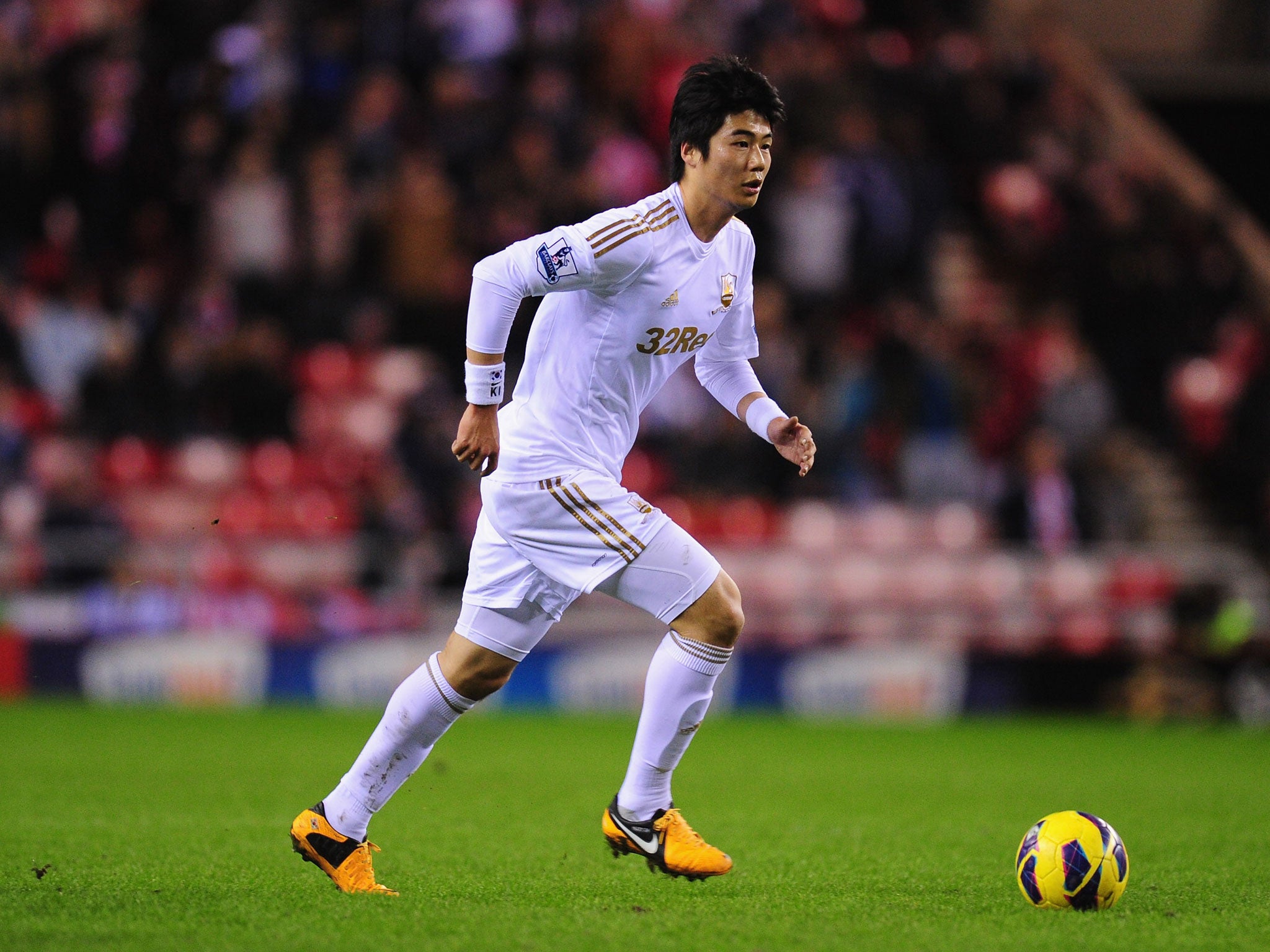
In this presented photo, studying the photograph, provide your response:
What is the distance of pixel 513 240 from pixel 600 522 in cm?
1041

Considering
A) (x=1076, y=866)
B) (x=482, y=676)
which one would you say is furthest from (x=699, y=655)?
(x=1076, y=866)

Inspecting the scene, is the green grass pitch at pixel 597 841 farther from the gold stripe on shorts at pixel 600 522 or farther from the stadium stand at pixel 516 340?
the stadium stand at pixel 516 340

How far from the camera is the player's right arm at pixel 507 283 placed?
5109 mm

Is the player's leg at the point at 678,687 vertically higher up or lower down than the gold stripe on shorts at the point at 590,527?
lower down

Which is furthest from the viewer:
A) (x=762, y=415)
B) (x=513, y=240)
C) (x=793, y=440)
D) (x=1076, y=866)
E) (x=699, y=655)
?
(x=513, y=240)

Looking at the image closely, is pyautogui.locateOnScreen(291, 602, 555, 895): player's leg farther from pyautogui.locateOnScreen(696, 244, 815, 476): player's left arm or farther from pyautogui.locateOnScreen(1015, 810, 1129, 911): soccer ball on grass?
pyautogui.locateOnScreen(1015, 810, 1129, 911): soccer ball on grass

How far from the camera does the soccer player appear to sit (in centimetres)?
531

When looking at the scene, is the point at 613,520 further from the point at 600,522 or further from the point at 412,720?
Result: the point at 412,720

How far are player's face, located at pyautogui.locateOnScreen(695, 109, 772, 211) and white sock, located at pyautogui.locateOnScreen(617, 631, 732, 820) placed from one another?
1.45 metres

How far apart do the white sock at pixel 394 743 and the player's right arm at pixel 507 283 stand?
77 centimetres

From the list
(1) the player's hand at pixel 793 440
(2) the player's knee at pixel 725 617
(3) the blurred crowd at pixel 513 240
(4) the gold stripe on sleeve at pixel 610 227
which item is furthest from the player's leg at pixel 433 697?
(3) the blurred crowd at pixel 513 240

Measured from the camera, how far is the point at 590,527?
530 centimetres

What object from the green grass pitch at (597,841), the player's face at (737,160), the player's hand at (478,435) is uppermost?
the player's face at (737,160)

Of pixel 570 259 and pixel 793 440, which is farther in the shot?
pixel 793 440
